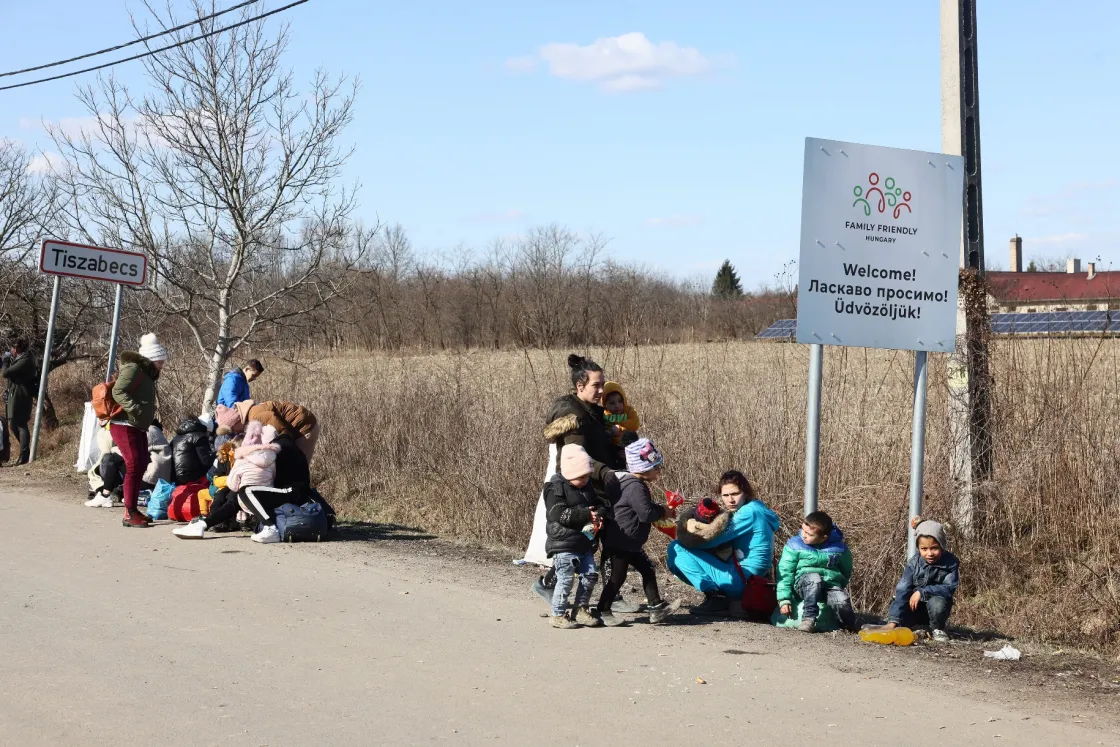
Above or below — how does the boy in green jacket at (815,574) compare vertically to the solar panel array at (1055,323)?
below

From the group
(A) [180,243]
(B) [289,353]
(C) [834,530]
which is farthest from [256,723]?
(B) [289,353]

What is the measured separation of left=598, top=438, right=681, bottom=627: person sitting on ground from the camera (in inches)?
315

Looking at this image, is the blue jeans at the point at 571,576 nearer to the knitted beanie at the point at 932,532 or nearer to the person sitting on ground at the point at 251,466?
the knitted beanie at the point at 932,532

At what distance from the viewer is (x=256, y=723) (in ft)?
18.5

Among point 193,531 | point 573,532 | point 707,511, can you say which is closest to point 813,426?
point 707,511

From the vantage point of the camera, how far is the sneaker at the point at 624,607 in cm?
834

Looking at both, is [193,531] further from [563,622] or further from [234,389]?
[563,622]

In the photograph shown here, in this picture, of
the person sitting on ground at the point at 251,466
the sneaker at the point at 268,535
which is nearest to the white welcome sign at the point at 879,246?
the person sitting on ground at the point at 251,466

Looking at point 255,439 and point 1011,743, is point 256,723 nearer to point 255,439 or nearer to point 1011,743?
point 1011,743

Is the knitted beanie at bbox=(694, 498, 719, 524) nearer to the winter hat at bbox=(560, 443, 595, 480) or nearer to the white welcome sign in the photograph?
the winter hat at bbox=(560, 443, 595, 480)

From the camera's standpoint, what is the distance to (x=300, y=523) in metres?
11.2

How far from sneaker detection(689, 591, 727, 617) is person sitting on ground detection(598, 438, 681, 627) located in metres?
0.42

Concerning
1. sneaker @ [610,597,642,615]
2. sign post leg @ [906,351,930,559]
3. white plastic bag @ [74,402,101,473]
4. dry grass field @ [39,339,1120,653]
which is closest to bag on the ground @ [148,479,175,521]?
dry grass field @ [39,339,1120,653]

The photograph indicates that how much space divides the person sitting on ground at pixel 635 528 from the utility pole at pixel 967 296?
2.74 meters
